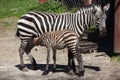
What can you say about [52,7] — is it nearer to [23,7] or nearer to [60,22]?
[23,7]

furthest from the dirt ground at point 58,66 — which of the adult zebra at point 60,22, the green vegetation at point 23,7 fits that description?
the green vegetation at point 23,7

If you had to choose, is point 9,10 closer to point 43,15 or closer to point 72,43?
point 43,15

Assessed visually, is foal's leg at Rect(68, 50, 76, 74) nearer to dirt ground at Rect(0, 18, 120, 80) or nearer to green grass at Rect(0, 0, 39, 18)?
dirt ground at Rect(0, 18, 120, 80)

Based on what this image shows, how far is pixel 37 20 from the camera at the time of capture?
36.7ft

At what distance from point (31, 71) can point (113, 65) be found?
2.26 m

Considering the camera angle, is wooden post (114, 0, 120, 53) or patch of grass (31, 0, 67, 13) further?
patch of grass (31, 0, 67, 13)

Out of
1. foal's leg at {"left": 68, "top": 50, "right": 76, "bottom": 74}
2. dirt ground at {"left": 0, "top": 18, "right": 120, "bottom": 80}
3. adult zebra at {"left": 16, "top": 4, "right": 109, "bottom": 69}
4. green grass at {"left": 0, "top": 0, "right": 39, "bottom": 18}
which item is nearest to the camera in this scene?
dirt ground at {"left": 0, "top": 18, "right": 120, "bottom": 80}

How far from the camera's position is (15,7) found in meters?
20.9

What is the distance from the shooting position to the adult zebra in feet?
35.3

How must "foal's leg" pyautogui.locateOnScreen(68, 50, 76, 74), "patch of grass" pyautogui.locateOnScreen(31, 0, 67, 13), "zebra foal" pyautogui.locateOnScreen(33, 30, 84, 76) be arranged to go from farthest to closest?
"patch of grass" pyautogui.locateOnScreen(31, 0, 67, 13) → "foal's leg" pyautogui.locateOnScreen(68, 50, 76, 74) → "zebra foal" pyautogui.locateOnScreen(33, 30, 84, 76)

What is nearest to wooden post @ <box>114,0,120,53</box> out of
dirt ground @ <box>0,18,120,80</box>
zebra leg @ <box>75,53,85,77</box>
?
dirt ground @ <box>0,18,120,80</box>

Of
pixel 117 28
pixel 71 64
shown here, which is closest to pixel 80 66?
pixel 71 64

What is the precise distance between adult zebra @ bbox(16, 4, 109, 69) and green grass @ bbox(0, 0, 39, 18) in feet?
26.9

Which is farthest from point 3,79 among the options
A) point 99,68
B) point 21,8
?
point 21,8
